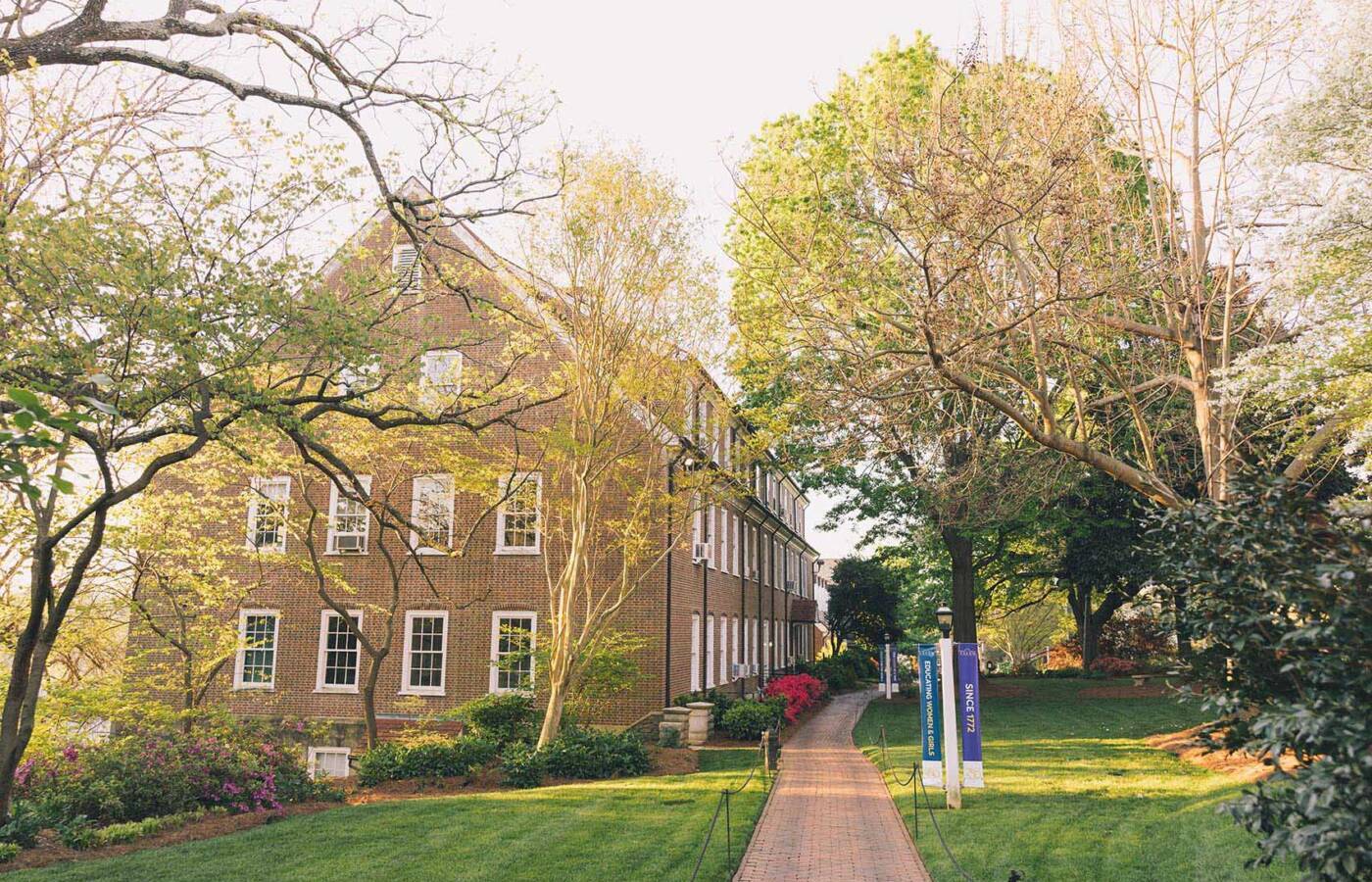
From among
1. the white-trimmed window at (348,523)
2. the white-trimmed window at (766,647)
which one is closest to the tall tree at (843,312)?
the white-trimmed window at (348,523)

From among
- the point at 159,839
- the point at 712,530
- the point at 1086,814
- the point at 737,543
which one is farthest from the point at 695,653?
the point at 159,839

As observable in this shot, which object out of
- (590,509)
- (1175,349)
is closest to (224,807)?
(590,509)

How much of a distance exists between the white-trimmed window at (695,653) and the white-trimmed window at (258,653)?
1047 centimetres

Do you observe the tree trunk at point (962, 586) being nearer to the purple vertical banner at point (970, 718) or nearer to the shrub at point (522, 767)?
the purple vertical banner at point (970, 718)

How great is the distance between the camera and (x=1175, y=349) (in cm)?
1467

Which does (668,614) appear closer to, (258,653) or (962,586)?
(258,653)

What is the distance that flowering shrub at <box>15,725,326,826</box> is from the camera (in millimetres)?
12555

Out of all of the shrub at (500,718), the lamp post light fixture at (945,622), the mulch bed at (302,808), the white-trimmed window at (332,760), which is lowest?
the white-trimmed window at (332,760)

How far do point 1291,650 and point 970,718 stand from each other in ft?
31.5

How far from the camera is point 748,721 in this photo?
73.1ft

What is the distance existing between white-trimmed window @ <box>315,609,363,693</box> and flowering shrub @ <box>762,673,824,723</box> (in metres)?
11.5

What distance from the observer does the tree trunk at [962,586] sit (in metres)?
28.2

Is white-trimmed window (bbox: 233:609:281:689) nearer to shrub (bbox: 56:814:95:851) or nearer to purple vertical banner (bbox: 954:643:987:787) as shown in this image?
shrub (bbox: 56:814:95:851)

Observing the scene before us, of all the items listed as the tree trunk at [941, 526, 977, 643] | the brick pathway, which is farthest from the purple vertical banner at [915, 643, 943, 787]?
the tree trunk at [941, 526, 977, 643]
